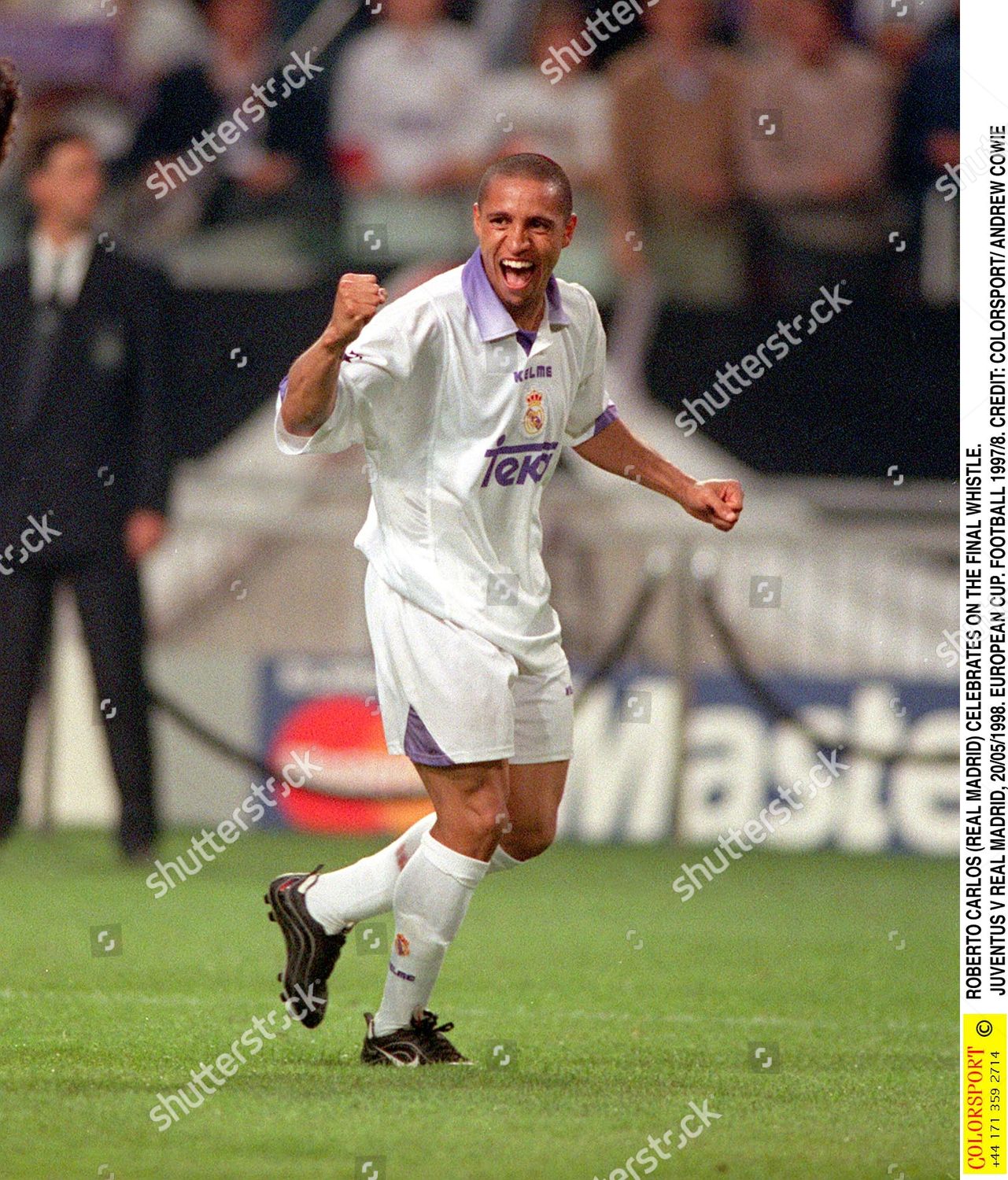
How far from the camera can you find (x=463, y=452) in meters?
5.73

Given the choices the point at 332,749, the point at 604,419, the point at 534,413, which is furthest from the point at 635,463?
the point at 332,749

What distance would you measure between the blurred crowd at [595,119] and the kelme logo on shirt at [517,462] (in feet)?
21.9

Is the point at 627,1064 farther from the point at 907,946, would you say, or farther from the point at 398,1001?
the point at 907,946

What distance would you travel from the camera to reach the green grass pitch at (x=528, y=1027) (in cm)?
494

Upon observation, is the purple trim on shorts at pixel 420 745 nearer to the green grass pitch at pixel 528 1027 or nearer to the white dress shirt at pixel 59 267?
the green grass pitch at pixel 528 1027

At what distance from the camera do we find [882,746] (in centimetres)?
1138

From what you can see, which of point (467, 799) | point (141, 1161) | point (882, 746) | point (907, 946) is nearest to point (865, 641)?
point (882, 746)

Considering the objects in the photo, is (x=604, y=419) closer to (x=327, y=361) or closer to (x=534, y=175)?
(x=534, y=175)

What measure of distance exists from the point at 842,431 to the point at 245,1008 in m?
6.20

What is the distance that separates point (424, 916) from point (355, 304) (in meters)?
1.65

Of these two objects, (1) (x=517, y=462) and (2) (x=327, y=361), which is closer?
(2) (x=327, y=361)

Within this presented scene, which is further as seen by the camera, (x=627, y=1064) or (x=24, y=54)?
(x=24, y=54)

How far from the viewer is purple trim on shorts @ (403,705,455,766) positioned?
563 cm
